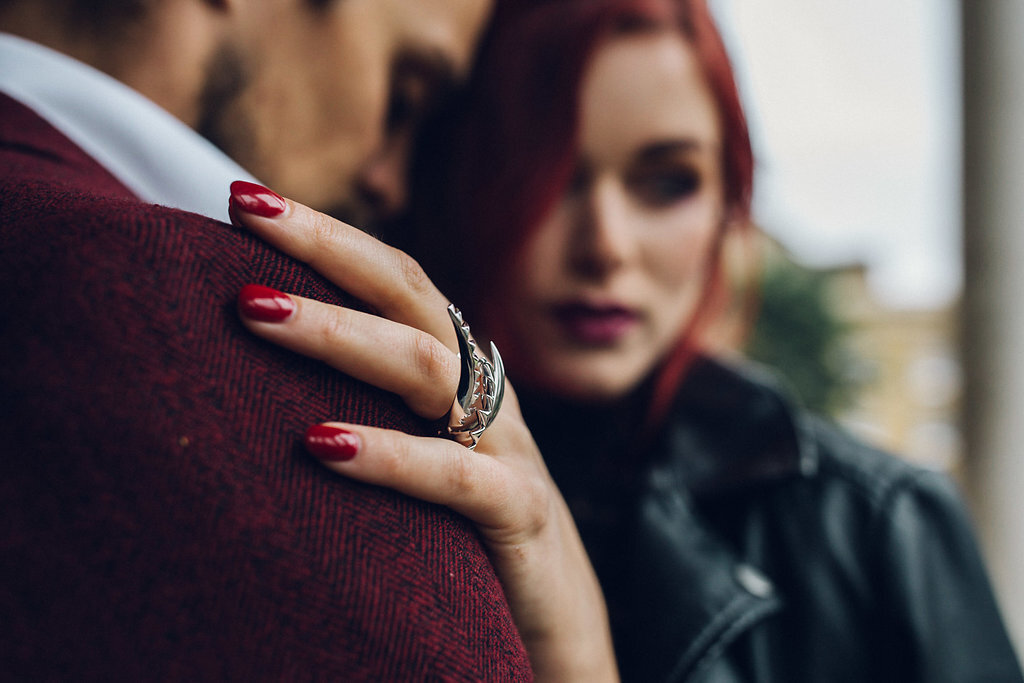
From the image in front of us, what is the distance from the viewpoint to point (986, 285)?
2107 millimetres

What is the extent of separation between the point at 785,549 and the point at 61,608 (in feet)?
2.78

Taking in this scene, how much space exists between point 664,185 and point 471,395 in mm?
742

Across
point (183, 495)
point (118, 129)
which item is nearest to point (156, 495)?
point (183, 495)

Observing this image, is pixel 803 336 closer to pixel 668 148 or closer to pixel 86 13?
pixel 668 148

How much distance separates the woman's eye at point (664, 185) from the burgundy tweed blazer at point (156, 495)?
2.58 ft

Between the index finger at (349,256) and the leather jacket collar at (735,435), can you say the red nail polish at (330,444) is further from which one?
the leather jacket collar at (735,435)

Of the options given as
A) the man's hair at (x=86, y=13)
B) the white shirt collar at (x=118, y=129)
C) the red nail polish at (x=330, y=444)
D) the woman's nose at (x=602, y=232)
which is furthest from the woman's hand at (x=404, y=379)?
the woman's nose at (x=602, y=232)

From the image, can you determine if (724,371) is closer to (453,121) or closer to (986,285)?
(453,121)

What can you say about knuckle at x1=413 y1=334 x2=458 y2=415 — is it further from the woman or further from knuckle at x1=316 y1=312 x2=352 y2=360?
the woman

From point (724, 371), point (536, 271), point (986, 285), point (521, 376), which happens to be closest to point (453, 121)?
point (536, 271)

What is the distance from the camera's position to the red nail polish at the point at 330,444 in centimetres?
33

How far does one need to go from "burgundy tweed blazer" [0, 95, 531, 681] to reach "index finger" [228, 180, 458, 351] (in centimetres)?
4

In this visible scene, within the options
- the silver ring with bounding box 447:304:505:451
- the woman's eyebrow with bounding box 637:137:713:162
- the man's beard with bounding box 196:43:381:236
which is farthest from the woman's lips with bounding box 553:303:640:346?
the silver ring with bounding box 447:304:505:451

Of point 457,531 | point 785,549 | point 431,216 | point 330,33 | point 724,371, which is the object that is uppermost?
point 330,33
